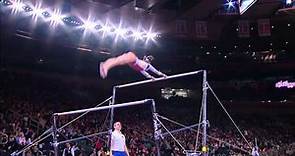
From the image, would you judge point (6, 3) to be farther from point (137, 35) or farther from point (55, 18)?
point (137, 35)

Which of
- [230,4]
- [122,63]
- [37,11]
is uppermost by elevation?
[230,4]

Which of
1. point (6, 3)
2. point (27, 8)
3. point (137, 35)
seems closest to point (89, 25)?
point (137, 35)

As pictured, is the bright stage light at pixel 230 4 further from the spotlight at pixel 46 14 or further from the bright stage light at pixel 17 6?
the bright stage light at pixel 17 6

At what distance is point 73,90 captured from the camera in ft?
75.8

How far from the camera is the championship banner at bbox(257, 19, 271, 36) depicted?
2223 centimetres

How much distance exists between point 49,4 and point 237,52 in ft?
58.1

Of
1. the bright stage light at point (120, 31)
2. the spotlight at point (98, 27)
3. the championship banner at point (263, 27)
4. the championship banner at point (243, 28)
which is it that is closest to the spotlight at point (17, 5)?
the spotlight at point (98, 27)

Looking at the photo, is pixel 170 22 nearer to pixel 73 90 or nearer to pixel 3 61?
pixel 73 90

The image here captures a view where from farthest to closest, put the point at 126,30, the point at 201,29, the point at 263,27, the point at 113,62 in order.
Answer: the point at 263,27, the point at 201,29, the point at 126,30, the point at 113,62

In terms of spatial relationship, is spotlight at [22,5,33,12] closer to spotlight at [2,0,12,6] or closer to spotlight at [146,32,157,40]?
spotlight at [2,0,12,6]

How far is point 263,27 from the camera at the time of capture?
22297 millimetres

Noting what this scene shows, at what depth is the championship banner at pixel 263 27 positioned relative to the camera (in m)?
22.2

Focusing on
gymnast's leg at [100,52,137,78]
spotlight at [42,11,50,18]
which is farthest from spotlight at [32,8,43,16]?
gymnast's leg at [100,52,137,78]

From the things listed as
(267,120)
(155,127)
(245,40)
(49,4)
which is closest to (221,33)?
(245,40)
